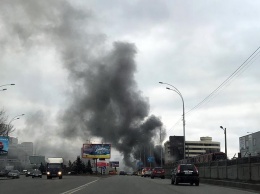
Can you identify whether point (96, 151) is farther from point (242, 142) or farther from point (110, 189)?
point (110, 189)

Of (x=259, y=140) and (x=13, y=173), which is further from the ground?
(x=259, y=140)

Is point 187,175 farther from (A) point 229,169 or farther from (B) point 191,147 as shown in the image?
(B) point 191,147

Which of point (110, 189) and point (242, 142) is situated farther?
point (242, 142)

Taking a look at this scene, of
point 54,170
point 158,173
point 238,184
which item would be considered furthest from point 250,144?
point 238,184

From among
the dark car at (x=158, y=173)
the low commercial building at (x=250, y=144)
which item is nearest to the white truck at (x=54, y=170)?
the dark car at (x=158, y=173)

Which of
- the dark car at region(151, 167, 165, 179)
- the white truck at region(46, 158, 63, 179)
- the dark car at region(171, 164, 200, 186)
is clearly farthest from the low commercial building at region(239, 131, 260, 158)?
the dark car at region(171, 164, 200, 186)

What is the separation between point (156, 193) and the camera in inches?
786

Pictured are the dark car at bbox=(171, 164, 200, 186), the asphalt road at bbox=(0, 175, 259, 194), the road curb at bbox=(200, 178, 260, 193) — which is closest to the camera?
the asphalt road at bbox=(0, 175, 259, 194)

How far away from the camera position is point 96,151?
101 meters

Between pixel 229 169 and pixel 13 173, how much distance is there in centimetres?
4637

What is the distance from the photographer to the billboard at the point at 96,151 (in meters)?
101

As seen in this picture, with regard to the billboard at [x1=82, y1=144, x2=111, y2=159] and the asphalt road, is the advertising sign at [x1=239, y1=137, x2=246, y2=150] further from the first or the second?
the asphalt road

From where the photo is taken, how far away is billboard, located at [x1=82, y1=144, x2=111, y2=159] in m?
101

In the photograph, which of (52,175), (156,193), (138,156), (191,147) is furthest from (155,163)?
(156,193)
